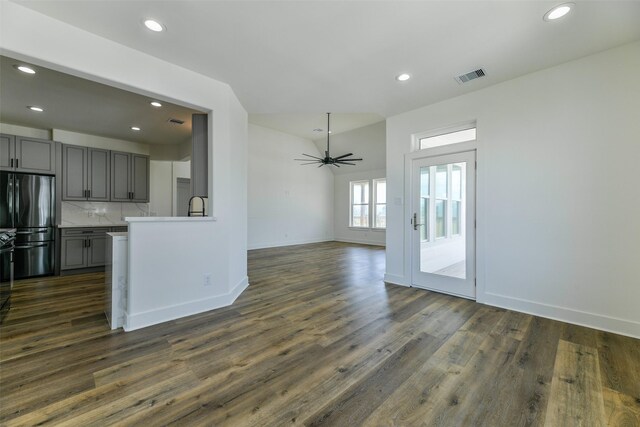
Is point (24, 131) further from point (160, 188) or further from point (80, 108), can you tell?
point (160, 188)

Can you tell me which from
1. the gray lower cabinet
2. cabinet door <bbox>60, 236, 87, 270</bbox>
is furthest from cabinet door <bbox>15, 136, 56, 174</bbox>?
cabinet door <bbox>60, 236, 87, 270</bbox>

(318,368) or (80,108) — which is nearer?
(318,368)

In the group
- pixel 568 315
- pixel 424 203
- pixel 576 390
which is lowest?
pixel 576 390

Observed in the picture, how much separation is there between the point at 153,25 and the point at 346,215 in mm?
8504

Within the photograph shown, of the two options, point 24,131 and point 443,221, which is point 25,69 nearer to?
point 24,131

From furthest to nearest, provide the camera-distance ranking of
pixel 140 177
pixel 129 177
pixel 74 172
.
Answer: pixel 140 177 → pixel 129 177 → pixel 74 172

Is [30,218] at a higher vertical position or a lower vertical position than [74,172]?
lower

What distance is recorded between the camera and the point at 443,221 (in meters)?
3.92

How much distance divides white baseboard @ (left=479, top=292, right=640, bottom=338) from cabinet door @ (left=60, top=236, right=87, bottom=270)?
676 centimetres

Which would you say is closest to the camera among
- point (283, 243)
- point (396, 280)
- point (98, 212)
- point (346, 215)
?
point (396, 280)

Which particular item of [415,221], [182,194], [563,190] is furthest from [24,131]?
[563,190]

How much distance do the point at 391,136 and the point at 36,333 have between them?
4.96 metres

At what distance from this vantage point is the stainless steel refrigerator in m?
4.31

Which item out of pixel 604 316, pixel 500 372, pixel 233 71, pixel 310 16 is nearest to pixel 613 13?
pixel 310 16
